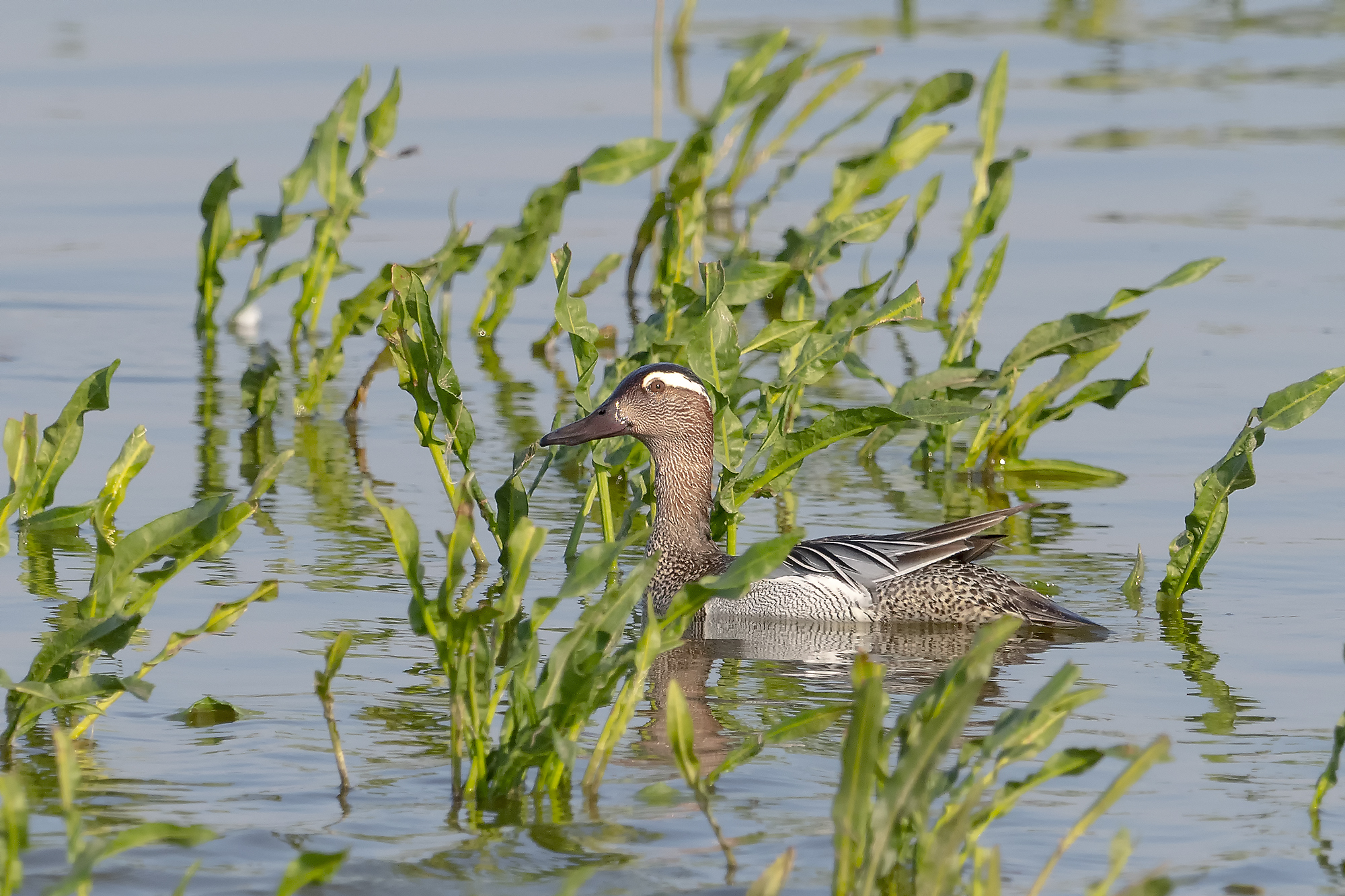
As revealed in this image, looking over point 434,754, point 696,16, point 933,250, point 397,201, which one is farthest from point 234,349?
point 696,16

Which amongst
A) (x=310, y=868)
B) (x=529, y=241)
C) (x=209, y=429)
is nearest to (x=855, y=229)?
(x=529, y=241)

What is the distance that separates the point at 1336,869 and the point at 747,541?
382 centimetres

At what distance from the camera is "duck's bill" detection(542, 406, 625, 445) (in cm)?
790

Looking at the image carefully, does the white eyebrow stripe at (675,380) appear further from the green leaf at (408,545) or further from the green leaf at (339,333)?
the green leaf at (408,545)

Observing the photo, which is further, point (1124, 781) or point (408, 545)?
point (408, 545)

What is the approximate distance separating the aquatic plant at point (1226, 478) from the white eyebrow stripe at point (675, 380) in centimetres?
193

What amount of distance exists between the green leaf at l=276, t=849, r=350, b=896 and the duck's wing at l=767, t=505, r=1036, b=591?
3.57 metres

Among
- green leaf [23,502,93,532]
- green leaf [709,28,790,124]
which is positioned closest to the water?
green leaf [23,502,93,532]

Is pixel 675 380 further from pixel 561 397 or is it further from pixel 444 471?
pixel 561 397

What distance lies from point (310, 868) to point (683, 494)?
430 cm

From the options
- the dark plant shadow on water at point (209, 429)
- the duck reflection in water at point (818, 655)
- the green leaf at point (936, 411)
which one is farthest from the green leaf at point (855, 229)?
the dark plant shadow on water at point (209, 429)

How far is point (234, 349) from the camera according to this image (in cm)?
1154

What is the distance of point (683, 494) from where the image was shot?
8.34 meters

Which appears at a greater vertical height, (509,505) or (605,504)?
(509,505)
